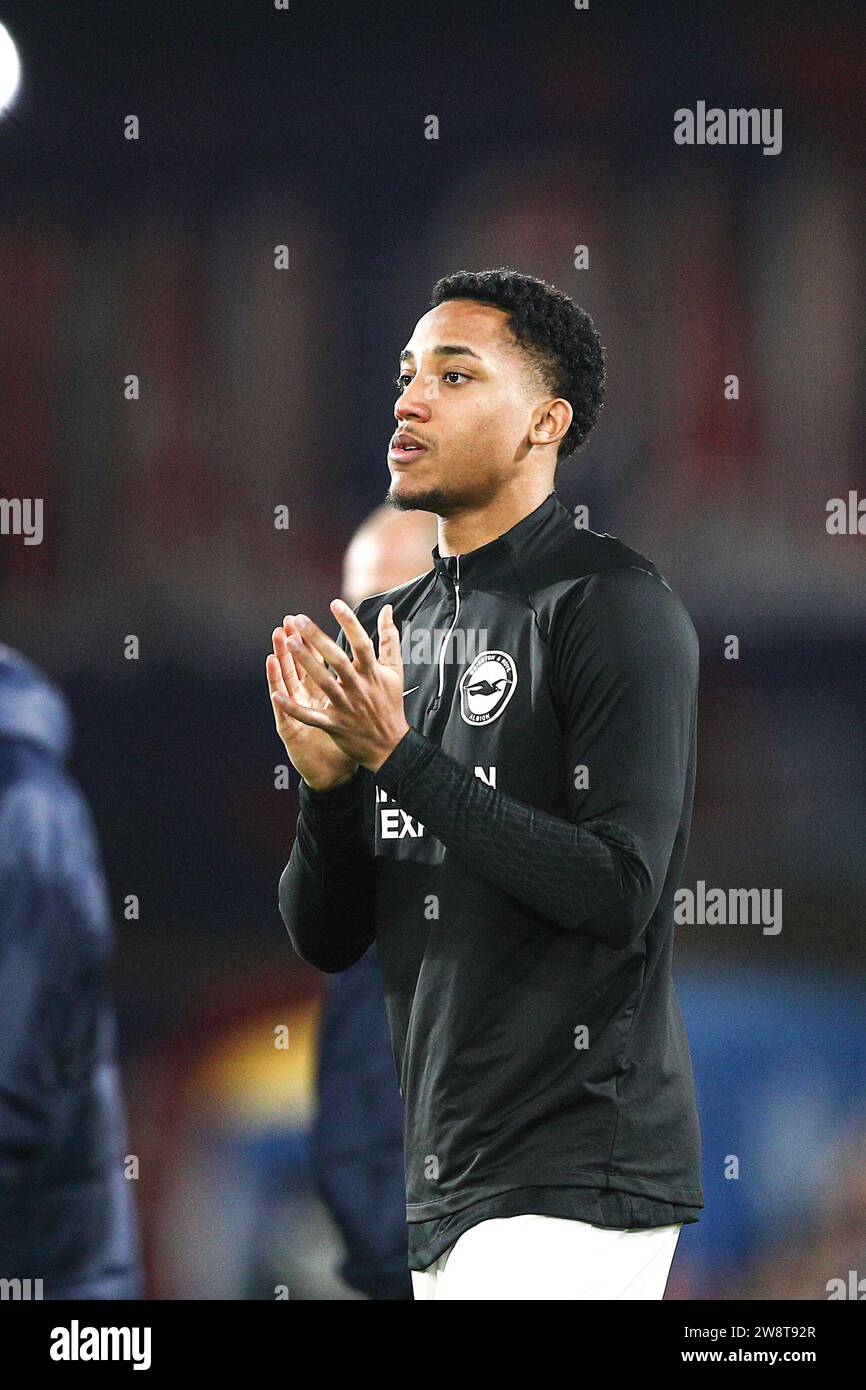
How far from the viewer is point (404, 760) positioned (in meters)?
1.89

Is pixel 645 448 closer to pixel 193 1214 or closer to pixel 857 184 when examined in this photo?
pixel 857 184

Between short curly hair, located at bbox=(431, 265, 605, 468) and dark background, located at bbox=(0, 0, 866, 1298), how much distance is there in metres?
1.05

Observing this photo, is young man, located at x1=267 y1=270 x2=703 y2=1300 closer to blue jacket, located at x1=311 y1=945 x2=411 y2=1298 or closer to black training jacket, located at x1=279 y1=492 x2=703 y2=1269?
black training jacket, located at x1=279 y1=492 x2=703 y2=1269

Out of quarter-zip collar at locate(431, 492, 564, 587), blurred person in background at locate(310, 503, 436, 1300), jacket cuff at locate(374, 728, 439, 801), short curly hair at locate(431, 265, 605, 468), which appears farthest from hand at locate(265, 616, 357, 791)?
blurred person in background at locate(310, 503, 436, 1300)

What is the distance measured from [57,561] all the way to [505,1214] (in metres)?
2.02

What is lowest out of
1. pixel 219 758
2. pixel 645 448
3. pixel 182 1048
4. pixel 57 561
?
pixel 182 1048

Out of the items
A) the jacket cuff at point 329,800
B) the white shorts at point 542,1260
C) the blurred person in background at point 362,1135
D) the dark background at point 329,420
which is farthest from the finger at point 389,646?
the dark background at point 329,420

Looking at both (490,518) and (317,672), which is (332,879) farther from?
(490,518)

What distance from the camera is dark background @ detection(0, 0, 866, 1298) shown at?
333cm

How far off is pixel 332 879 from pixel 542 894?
1.27 feet

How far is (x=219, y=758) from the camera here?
3.41 meters
